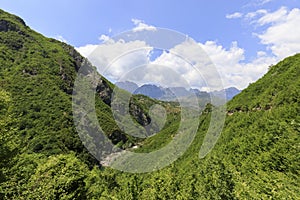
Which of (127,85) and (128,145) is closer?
(127,85)

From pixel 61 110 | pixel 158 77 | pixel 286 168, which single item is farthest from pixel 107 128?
pixel 158 77

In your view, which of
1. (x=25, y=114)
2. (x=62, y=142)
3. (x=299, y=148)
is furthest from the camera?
(x=25, y=114)

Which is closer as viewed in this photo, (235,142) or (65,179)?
(65,179)

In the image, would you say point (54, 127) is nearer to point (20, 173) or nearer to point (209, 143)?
point (209, 143)

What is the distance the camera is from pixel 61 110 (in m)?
158

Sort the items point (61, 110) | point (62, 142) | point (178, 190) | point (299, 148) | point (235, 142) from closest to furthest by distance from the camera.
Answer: point (299, 148), point (178, 190), point (235, 142), point (62, 142), point (61, 110)

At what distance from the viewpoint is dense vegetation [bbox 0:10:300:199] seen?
22750 millimetres

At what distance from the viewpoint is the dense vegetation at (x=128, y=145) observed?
2275 cm

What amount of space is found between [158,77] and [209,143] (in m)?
72.8

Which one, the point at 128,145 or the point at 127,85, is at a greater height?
the point at 127,85

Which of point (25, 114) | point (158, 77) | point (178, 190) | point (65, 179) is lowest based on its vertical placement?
point (178, 190)

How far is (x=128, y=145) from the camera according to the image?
180 metres

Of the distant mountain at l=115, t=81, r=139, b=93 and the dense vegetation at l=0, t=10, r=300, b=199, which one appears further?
the distant mountain at l=115, t=81, r=139, b=93

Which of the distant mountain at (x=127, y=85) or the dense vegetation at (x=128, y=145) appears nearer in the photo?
the dense vegetation at (x=128, y=145)
